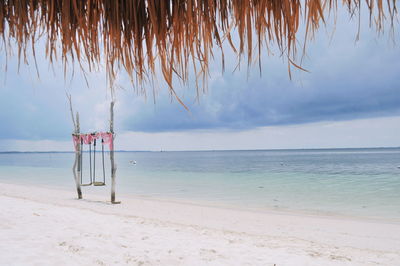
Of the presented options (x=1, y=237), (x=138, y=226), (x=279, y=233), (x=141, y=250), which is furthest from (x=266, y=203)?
(x=1, y=237)

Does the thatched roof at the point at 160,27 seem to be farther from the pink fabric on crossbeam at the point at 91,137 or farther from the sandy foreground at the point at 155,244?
the pink fabric on crossbeam at the point at 91,137

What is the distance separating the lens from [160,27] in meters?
0.99

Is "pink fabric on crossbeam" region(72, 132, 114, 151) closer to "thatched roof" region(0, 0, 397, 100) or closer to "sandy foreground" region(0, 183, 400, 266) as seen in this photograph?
"sandy foreground" region(0, 183, 400, 266)

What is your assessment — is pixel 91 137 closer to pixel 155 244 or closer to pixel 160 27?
pixel 155 244

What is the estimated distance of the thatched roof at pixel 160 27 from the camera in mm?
921

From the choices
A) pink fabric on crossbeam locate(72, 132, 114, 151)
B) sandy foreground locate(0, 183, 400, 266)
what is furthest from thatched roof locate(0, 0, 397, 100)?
pink fabric on crossbeam locate(72, 132, 114, 151)

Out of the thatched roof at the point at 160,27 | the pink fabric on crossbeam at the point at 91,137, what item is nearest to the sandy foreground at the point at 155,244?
the thatched roof at the point at 160,27

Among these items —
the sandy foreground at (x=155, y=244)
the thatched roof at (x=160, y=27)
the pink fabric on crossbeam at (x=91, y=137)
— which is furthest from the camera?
the pink fabric on crossbeam at (x=91, y=137)

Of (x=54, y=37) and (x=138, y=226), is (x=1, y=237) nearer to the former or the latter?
(x=138, y=226)

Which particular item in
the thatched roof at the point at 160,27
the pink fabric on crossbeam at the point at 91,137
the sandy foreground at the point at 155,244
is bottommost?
the sandy foreground at the point at 155,244

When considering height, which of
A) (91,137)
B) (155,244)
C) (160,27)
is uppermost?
(160,27)

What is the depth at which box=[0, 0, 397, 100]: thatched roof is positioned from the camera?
3.02ft

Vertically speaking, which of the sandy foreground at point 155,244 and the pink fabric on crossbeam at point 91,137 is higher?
the pink fabric on crossbeam at point 91,137

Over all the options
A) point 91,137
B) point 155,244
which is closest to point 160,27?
point 155,244
